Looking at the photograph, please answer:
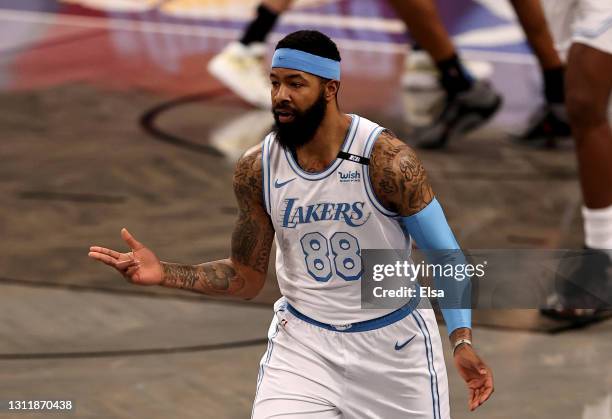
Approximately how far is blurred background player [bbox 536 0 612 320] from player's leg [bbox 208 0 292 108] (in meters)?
3.88

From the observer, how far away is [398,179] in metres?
4.22

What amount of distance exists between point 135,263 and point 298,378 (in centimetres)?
58

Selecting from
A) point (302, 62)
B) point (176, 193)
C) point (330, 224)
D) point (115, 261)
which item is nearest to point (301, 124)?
point (302, 62)

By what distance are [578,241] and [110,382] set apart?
299 cm

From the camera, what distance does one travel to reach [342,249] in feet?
14.1

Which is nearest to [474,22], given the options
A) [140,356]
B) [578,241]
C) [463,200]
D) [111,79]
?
[111,79]

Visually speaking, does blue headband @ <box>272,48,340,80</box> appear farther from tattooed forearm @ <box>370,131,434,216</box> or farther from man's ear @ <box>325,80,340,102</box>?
tattooed forearm @ <box>370,131,434,216</box>

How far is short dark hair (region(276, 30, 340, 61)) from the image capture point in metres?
4.23

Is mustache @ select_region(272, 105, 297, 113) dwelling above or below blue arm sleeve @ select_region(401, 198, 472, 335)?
above

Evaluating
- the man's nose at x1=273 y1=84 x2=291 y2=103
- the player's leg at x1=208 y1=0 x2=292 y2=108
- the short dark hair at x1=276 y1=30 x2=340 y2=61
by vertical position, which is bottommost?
the man's nose at x1=273 y1=84 x2=291 y2=103

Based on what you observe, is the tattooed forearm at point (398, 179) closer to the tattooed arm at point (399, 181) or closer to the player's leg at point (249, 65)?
the tattooed arm at point (399, 181)

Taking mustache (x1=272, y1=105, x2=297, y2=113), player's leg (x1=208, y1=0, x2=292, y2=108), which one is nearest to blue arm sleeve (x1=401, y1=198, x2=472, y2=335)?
mustache (x1=272, y1=105, x2=297, y2=113)

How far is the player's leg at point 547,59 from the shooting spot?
29.5 ft

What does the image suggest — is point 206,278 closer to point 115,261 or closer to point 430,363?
point 115,261
